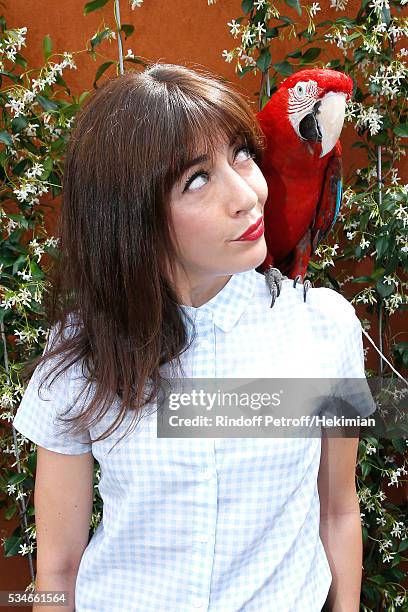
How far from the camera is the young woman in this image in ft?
2.29

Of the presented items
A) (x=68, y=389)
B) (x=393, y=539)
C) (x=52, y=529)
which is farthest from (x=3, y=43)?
(x=393, y=539)

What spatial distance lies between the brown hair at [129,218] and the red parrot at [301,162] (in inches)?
6.5

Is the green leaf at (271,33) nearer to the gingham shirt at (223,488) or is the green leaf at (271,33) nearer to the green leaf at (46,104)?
the green leaf at (46,104)

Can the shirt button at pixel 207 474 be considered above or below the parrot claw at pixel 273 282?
below

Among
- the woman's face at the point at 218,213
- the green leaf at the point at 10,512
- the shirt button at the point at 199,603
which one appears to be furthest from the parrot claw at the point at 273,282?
the green leaf at the point at 10,512

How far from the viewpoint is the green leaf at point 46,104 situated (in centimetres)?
129

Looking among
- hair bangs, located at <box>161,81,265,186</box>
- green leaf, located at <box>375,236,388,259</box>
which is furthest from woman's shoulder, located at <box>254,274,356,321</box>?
green leaf, located at <box>375,236,388,259</box>

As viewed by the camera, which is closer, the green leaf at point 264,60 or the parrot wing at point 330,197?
the parrot wing at point 330,197

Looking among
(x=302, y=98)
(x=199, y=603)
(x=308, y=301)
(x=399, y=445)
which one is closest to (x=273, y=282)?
(x=308, y=301)

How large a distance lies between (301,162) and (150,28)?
0.63 m

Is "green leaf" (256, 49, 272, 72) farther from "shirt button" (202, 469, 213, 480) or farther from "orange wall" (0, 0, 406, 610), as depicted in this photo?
"shirt button" (202, 469, 213, 480)

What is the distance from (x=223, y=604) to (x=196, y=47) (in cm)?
113

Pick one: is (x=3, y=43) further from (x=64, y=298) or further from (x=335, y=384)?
(x=335, y=384)

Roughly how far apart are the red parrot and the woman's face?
24 cm
